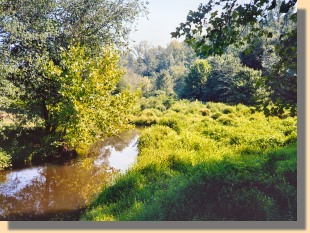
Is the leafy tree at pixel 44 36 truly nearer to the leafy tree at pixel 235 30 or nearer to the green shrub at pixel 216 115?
the leafy tree at pixel 235 30

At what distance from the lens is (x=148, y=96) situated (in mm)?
25953

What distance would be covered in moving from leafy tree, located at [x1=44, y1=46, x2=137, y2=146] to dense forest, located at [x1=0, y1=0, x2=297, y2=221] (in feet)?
0.13

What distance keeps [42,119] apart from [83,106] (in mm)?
1923

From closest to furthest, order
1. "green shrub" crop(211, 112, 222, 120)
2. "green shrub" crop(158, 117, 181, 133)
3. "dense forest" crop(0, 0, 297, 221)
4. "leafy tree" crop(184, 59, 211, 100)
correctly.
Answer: "dense forest" crop(0, 0, 297, 221) → "green shrub" crop(158, 117, 181, 133) → "leafy tree" crop(184, 59, 211, 100) → "green shrub" crop(211, 112, 222, 120)

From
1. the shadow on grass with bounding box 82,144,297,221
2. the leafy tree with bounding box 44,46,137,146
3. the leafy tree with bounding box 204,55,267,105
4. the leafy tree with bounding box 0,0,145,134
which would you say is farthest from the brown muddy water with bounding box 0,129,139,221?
the leafy tree with bounding box 204,55,267,105

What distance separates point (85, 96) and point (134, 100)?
2.24 meters

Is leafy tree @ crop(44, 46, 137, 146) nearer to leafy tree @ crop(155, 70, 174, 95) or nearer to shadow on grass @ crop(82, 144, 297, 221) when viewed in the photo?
shadow on grass @ crop(82, 144, 297, 221)

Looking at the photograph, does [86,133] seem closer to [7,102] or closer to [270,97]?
[7,102]

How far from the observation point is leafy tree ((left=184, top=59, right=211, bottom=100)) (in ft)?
61.8

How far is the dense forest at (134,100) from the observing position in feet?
14.2

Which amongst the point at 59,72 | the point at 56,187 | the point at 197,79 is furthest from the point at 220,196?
the point at 197,79

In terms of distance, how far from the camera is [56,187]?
9594 mm

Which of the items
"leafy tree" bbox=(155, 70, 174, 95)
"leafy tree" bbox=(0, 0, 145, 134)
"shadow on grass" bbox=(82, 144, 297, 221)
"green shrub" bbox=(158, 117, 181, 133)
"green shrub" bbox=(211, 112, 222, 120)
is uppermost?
"leafy tree" bbox=(155, 70, 174, 95)

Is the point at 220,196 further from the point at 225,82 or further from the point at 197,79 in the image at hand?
→ the point at 197,79
